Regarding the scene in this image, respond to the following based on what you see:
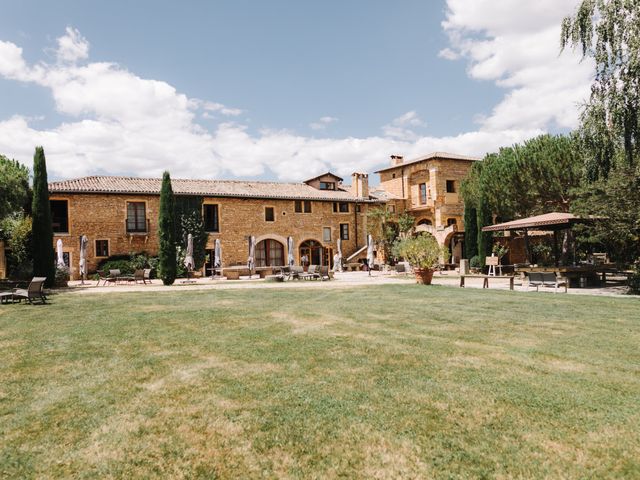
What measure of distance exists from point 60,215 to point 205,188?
26.3 ft

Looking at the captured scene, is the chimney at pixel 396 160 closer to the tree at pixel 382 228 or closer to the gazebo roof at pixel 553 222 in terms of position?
the tree at pixel 382 228

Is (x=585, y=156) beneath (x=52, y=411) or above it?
above

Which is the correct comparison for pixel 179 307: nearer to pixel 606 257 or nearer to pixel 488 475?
pixel 488 475

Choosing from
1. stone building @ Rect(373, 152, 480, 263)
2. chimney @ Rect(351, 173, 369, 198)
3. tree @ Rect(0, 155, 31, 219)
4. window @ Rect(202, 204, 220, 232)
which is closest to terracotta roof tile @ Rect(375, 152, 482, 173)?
stone building @ Rect(373, 152, 480, 263)

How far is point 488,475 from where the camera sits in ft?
9.89

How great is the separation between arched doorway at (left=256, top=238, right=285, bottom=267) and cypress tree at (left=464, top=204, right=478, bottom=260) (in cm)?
1165

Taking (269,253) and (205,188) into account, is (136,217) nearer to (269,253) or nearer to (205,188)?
(205,188)

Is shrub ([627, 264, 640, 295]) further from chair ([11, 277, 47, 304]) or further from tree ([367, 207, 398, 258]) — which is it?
tree ([367, 207, 398, 258])

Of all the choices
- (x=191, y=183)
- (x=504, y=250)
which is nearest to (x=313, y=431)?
(x=504, y=250)

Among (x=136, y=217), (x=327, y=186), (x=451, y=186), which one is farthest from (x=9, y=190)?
(x=451, y=186)

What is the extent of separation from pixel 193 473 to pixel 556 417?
119 inches

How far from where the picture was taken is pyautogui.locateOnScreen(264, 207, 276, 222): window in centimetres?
2837

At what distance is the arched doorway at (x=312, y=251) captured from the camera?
30072mm

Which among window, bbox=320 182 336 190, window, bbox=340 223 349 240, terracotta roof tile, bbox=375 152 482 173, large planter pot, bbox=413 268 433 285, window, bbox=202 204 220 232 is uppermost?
terracotta roof tile, bbox=375 152 482 173
